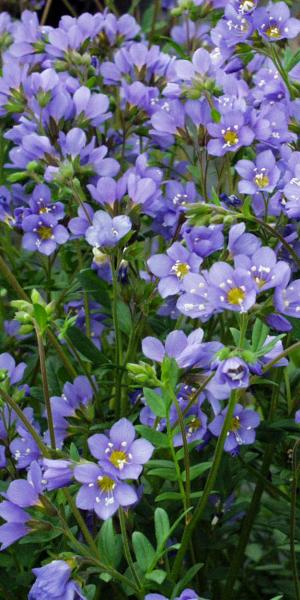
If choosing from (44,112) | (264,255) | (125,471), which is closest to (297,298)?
(264,255)

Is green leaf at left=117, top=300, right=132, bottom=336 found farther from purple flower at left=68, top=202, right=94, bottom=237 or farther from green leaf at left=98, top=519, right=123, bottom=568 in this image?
green leaf at left=98, top=519, right=123, bottom=568

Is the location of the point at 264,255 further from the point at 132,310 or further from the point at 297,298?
the point at 132,310

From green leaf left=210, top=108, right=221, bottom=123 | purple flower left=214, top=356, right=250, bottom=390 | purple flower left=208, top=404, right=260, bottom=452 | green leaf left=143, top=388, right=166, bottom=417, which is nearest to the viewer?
purple flower left=214, top=356, right=250, bottom=390

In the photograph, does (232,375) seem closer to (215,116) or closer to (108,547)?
(108,547)

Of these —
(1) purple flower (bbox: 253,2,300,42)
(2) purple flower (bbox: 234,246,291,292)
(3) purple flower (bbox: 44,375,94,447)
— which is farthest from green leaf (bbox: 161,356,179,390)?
(1) purple flower (bbox: 253,2,300,42)

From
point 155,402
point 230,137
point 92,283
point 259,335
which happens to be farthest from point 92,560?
point 230,137

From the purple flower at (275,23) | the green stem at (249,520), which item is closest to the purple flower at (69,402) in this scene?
the green stem at (249,520)
